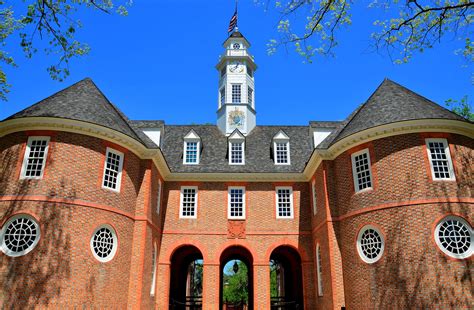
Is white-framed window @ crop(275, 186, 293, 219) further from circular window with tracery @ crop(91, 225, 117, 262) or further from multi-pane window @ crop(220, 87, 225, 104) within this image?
multi-pane window @ crop(220, 87, 225, 104)

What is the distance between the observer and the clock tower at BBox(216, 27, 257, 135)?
1091 inches

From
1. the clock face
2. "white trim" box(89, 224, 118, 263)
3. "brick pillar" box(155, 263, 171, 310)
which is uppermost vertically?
the clock face

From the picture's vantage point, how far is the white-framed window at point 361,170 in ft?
53.1

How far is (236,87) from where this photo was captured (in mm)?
Result: 29031

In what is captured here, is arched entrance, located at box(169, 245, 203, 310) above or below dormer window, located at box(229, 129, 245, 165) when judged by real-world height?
below

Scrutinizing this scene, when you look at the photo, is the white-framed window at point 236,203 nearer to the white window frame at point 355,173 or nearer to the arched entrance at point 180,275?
the arched entrance at point 180,275

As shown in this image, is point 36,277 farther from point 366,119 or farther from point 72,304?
point 366,119

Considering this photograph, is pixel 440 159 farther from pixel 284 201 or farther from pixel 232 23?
pixel 232 23

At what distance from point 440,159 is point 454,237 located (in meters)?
3.21

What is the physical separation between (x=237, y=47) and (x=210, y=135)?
351 inches

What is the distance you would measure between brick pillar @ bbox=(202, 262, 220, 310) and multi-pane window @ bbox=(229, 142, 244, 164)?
263 inches

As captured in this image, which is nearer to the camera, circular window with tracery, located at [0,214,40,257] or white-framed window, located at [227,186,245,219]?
circular window with tracery, located at [0,214,40,257]

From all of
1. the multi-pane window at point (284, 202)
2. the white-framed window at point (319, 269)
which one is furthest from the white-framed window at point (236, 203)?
the white-framed window at point (319, 269)

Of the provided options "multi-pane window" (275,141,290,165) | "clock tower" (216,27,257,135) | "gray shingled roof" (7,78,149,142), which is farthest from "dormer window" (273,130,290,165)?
"gray shingled roof" (7,78,149,142)
